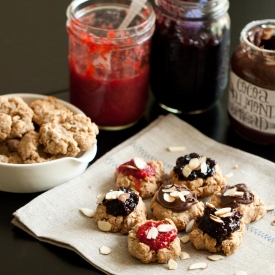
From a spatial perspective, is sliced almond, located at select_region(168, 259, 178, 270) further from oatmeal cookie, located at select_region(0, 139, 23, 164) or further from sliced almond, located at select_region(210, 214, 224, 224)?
oatmeal cookie, located at select_region(0, 139, 23, 164)

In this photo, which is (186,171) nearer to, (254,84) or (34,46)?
(254,84)

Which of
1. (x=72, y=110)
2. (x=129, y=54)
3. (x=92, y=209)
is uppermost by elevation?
(x=129, y=54)

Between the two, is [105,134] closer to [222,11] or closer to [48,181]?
[48,181]

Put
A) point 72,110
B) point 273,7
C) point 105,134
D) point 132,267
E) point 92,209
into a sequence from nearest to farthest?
point 132,267 → point 92,209 → point 72,110 → point 105,134 → point 273,7

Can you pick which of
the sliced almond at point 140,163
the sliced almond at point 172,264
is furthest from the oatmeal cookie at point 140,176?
the sliced almond at point 172,264

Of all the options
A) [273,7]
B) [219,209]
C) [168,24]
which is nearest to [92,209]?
[219,209]

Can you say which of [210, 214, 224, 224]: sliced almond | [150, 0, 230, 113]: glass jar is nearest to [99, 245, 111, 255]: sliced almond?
[210, 214, 224, 224]: sliced almond
